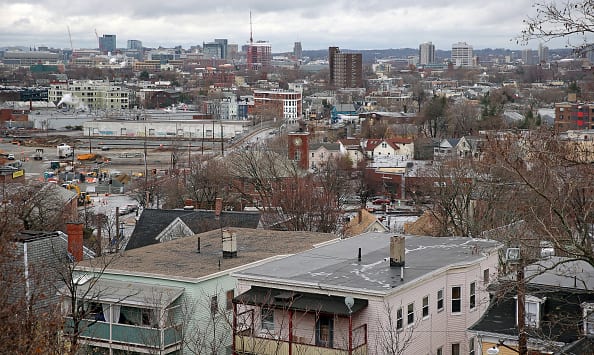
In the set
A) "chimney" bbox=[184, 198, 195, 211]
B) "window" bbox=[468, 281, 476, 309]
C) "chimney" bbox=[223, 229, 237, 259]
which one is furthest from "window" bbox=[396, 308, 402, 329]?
"chimney" bbox=[184, 198, 195, 211]

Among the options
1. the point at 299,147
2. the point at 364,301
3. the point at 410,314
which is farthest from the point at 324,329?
the point at 299,147

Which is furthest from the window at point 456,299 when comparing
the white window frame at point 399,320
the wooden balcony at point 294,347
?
the wooden balcony at point 294,347

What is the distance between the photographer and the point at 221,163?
57375 millimetres

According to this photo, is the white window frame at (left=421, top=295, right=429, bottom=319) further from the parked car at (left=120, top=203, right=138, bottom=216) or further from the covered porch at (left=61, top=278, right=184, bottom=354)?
the parked car at (left=120, top=203, right=138, bottom=216)

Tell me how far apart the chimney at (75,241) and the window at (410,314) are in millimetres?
7671

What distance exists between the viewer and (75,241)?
23.0 m

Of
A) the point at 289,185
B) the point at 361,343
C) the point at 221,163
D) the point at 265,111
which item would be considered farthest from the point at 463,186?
the point at 265,111

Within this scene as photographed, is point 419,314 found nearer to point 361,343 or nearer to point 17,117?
point 361,343

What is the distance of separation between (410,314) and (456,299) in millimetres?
2069

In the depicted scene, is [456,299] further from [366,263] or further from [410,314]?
[410,314]

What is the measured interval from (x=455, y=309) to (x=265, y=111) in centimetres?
12204

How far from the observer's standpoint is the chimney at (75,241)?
22.8 metres

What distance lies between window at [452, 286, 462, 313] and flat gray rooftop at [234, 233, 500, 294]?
0.52 m

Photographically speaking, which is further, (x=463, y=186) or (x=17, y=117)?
(x=17, y=117)
